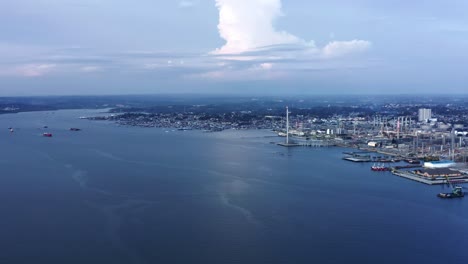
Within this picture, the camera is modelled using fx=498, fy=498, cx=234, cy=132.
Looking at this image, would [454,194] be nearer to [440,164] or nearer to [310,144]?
[440,164]

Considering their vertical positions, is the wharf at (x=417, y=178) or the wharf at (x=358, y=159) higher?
the wharf at (x=358, y=159)

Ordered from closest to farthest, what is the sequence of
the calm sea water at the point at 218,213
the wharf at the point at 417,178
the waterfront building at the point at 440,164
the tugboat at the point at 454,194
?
the calm sea water at the point at 218,213
the tugboat at the point at 454,194
the wharf at the point at 417,178
the waterfront building at the point at 440,164


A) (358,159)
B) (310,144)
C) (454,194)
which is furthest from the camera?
(310,144)

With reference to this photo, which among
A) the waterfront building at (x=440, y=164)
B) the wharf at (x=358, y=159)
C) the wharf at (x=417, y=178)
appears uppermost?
the waterfront building at (x=440, y=164)

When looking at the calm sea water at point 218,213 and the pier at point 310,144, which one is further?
the pier at point 310,144

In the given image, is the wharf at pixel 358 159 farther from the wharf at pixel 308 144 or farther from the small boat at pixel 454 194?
the small boat at pixel 454 194

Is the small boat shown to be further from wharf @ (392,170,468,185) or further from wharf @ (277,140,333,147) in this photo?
wharf @ (277,140,333,147)

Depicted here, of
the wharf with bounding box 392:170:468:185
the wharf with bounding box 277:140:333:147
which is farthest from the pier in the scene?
the wharf with bounding box 392:170:468:185

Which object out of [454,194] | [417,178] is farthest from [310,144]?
[454,194]

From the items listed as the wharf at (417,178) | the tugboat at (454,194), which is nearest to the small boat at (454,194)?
the tugboat at (454,194)

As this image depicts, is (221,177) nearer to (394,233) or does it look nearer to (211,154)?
(211,154)

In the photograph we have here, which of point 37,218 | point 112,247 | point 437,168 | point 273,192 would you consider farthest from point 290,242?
point 437,168
